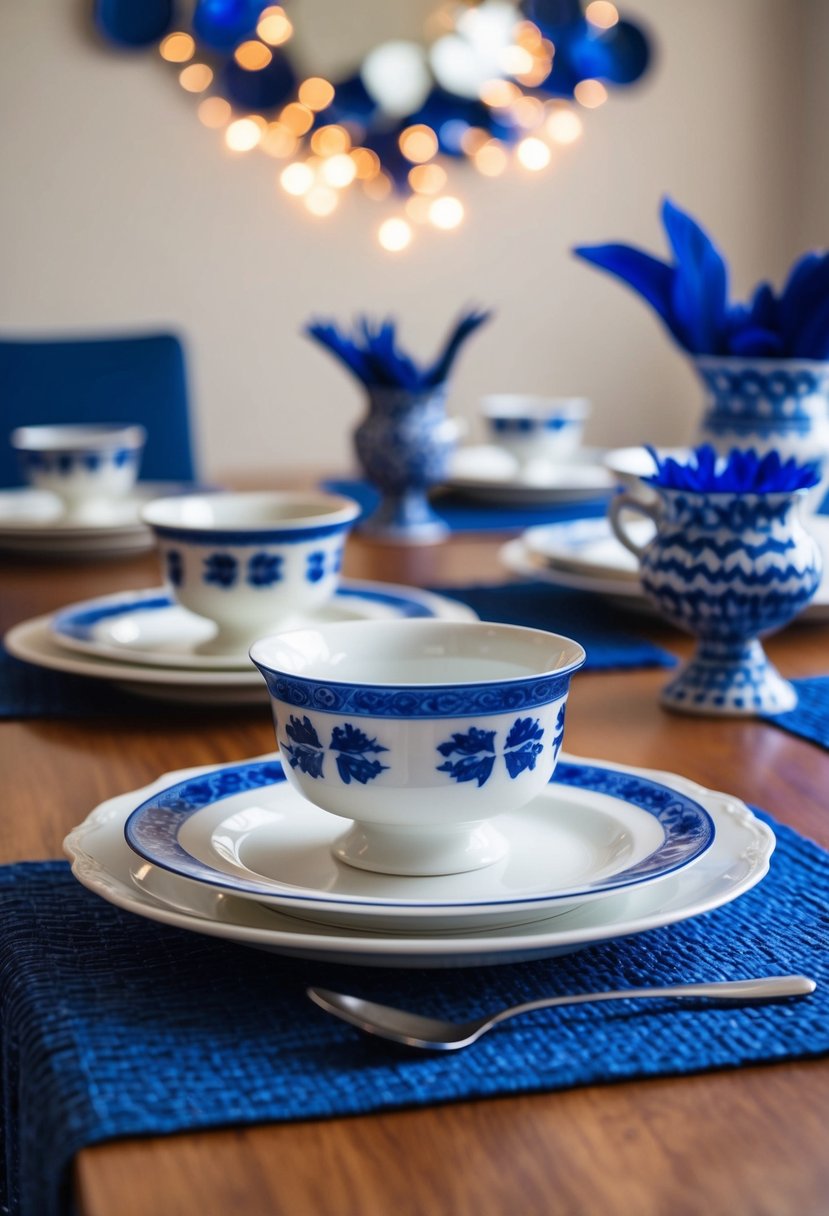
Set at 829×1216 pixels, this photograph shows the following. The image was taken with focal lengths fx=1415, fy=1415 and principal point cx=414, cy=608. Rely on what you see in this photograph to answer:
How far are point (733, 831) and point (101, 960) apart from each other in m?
0.26

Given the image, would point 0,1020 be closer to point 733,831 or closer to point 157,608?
point 733,831

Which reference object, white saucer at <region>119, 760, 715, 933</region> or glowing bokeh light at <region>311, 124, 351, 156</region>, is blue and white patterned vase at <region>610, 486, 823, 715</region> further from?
glowing bokeh light at <region>311, 124, 351, 156</region>

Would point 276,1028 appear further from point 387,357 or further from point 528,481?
point 528,481

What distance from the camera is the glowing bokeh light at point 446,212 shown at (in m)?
3.47

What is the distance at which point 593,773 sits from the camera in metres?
0.65

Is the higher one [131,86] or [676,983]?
[131,86]

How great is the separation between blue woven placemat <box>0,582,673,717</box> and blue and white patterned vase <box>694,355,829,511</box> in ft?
0.57

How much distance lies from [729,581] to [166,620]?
43cm

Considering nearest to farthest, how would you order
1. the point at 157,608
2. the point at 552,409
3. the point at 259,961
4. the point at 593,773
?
the point at 259,961 < the point at 593,773 < the point at 157,608 < the point at 552,409

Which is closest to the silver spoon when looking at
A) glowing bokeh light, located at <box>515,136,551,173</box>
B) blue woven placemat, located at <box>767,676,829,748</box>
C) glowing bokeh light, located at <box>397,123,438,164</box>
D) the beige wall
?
blue woven placemat, located at <box>767,676,829,748</box>

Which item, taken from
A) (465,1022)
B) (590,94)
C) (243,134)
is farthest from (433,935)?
(590,94)

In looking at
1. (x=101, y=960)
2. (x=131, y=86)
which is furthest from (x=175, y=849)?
(x=131, y=86)

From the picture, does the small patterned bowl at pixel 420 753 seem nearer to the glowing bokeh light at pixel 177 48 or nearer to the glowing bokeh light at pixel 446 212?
the glowing bokeh light at pixel 177 48

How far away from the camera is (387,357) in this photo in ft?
5.11
